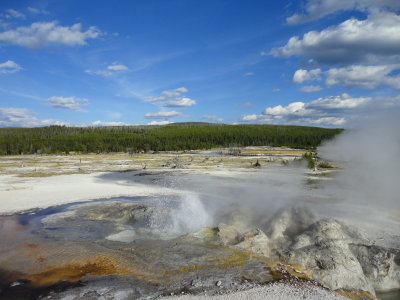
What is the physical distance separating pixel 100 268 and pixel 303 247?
23.5 ft

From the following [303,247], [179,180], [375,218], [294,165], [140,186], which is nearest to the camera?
[303,247]

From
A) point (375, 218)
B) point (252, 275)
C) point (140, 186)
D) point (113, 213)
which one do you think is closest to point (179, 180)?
point (140, 186)

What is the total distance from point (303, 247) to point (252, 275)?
2577mm

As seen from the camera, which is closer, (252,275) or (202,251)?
(252,275)

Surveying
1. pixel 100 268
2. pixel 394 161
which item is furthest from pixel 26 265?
pixel 394 161

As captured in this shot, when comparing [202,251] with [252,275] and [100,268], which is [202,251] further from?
[100,268]

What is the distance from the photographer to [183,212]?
16.2m

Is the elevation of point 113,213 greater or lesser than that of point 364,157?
lesser

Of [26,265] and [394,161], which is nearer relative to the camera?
[26,265]

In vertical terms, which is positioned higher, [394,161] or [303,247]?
[394,161]

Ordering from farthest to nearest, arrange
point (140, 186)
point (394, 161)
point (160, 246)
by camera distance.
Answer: point (140, 186) < point (394, 161) < point (160, 246)

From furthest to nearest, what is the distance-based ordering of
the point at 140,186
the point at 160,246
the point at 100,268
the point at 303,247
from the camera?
the point at 140,186
the point at 160,246
the point at 303,247
the point at 100,268

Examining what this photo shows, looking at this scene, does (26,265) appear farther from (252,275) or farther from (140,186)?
(140,186)

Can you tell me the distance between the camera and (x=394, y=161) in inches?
523
